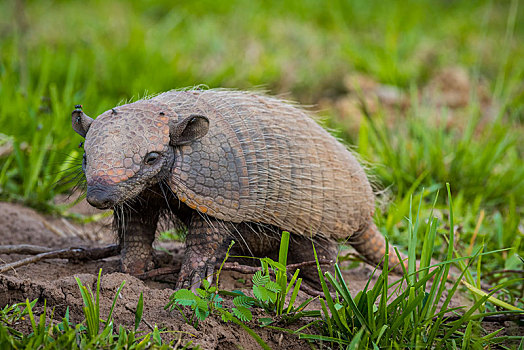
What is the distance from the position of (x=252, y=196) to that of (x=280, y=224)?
0.89ft

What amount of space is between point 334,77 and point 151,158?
271 inches

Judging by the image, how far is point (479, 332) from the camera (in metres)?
3.04

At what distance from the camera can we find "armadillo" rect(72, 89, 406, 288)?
9.09 ft

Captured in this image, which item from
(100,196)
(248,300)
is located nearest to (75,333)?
(100,196)

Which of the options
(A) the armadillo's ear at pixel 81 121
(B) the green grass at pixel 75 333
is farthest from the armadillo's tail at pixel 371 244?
(A) the armadillo's ear at pixel 81 121

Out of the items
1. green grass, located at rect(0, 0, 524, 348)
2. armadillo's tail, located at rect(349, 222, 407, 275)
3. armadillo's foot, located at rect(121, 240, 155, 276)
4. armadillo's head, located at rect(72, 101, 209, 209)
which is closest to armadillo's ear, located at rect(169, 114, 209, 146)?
armadillo's head, located at rect(72, 101, 209, 209)

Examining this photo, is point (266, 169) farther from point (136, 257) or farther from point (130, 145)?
point (136, 257)

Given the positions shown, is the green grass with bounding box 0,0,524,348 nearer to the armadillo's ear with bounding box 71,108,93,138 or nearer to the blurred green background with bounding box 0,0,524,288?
the blurred green background with bounding box 0,0,524,288

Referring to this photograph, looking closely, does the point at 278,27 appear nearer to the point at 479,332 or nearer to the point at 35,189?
the point at 35,189

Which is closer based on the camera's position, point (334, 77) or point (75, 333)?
point (75, 333)

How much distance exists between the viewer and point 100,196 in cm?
261

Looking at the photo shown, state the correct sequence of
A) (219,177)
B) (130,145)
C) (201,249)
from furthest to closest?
(201,249) → (219,177) → (130,145)

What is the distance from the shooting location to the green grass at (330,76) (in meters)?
4.99

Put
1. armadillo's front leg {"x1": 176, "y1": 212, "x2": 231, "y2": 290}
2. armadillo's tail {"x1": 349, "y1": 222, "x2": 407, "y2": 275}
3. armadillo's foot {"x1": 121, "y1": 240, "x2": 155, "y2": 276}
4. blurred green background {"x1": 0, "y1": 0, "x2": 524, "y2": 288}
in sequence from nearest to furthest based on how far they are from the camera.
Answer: armadillo's front leg {"x1": 176, "y1": 212, "x2": 231, "y2": 290} → armadillo's foot {"x1": 121, "y1": 240, "x2": 155, "y2": 276} → armadillo's tail {"x1": 349, "y1": 222, "x2": 407, "y2": 275} → blurred green background {"x1": 0, "y1": 0, "x2": 524, "y2": 288}
